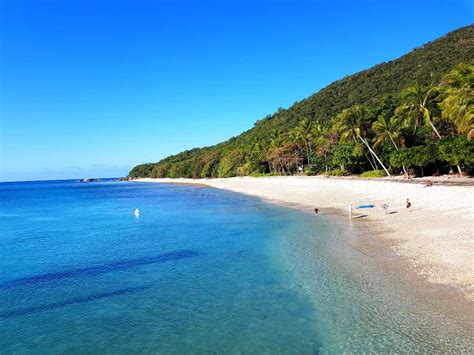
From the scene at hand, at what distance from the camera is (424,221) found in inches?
781

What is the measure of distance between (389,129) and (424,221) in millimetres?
29585

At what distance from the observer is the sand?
12.1m

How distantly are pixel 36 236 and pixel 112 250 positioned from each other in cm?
1038

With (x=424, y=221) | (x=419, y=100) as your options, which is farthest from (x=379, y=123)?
(x=424, y=221)

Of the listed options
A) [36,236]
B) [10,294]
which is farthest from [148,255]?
[36,236]

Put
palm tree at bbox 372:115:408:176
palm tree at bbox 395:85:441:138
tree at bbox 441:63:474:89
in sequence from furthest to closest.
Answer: palm tree at bbox 372:115:408:176 < palm tree at bbox 395:85:441:138 < tree at bbox 441:63:474:89

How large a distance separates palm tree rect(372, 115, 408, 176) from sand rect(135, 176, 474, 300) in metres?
11.0

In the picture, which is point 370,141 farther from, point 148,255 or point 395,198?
point 148,255

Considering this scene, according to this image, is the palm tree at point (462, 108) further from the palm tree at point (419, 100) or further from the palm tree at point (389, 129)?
the palm tree at point (389, 129)

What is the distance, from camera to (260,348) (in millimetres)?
8172

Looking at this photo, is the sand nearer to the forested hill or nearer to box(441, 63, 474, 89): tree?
the forested hill

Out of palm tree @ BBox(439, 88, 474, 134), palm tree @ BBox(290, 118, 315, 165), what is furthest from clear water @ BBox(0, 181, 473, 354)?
palm tree @ BBox(290, 118, 315, 165)

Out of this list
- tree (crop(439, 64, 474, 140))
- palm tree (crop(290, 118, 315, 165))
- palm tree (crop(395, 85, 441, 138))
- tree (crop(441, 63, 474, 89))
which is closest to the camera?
tree (crop(439, 64, 474, 140))

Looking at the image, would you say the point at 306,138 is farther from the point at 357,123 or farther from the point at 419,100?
the point at 419,100
